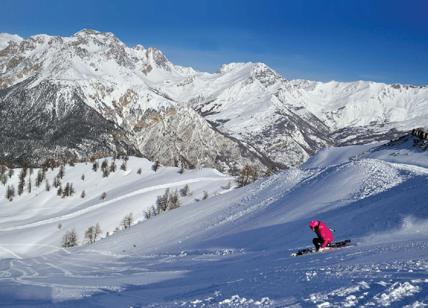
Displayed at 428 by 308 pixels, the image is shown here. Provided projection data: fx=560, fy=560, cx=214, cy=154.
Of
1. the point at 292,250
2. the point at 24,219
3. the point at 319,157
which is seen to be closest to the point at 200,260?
the point at 292,250

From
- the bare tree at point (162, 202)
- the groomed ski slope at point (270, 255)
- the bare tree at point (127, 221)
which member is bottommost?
the groomed ski slope at point (270, 255)

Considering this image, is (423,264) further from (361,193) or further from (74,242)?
(74,242)

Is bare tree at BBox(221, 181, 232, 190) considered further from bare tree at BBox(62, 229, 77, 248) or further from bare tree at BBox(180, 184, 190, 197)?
bare tree at BBox(62, 229, 77, 248)

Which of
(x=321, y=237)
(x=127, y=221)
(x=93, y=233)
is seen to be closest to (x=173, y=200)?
(x=127, y=221)

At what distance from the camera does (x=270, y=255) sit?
127 ft

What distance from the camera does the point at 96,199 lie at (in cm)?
19125

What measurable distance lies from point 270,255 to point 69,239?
338 ft

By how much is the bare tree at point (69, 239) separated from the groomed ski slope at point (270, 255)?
51.3 metres

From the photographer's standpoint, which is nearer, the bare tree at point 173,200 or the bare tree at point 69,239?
the bare tree at point 69,239

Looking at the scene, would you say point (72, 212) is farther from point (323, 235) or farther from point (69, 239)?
point (323, 235)

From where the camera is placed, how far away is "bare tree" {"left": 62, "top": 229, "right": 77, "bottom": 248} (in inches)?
5184

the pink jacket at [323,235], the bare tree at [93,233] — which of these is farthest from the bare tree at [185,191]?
the pink jacket at [323,235]

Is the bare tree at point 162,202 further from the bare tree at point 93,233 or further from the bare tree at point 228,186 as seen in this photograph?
the bare tree at point 93,233

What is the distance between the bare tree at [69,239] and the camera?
5184 inches
